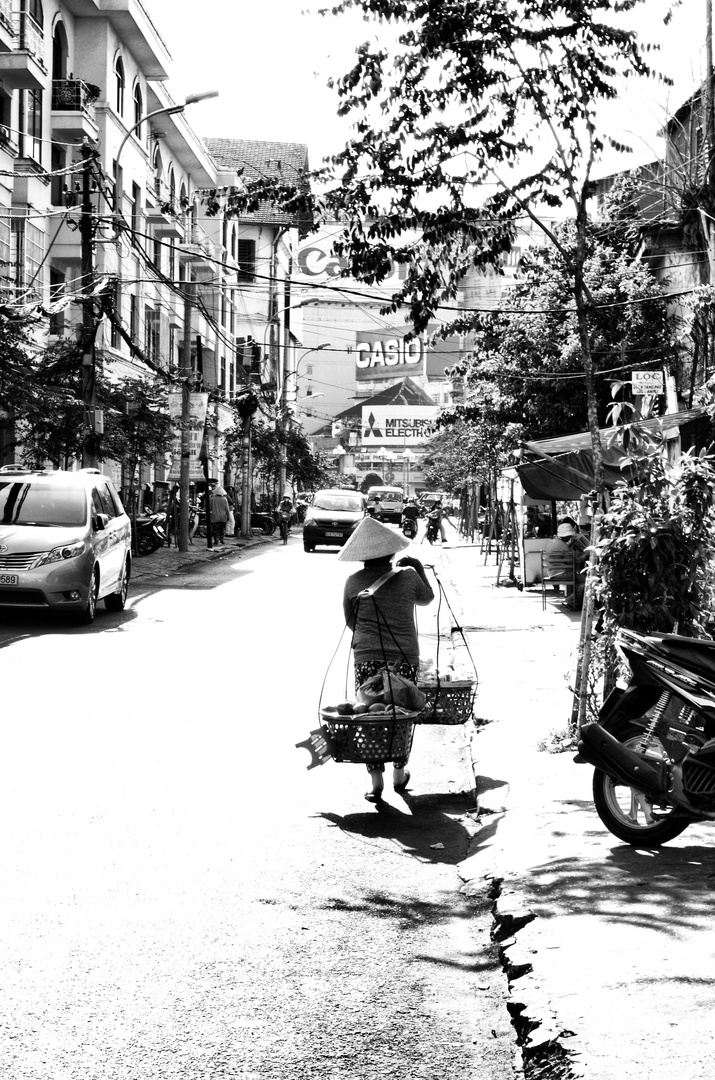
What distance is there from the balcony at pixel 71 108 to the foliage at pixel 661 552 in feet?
101

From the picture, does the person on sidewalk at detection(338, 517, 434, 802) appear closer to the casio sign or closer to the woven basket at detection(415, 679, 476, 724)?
the woven basket at detection(415, 679, 476, 724)

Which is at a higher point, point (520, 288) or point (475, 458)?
point (520, 288)

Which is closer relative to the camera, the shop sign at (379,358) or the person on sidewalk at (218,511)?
the person on sidewalk at (218,511)

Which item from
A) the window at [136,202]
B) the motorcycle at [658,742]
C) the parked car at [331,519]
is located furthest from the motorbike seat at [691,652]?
the window at [136,202]

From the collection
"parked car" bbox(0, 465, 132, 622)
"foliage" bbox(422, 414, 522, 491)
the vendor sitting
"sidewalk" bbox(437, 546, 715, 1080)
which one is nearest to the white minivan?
"foliage" bbox(422, 414, 522, 491)

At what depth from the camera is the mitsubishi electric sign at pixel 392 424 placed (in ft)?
445

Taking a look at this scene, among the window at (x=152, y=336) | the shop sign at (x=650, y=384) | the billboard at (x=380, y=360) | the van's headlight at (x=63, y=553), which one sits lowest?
the van's headlight at (x=63, y=553)

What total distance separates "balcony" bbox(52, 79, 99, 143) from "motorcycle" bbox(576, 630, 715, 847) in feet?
106

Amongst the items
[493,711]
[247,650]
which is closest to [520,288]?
[247,650]

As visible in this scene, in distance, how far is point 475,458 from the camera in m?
40.2

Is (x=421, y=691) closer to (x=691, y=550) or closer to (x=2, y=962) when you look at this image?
(x=691, y=550)

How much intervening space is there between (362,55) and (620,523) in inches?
142

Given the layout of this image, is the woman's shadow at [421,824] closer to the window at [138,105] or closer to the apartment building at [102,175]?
the apartment building at [102,175]

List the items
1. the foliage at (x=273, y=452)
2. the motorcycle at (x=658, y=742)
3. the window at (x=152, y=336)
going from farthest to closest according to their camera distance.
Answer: the foliage at (x=273, y=452) → the window at (x=152, y=336) → the motorcycle at (x=658, y=742)
